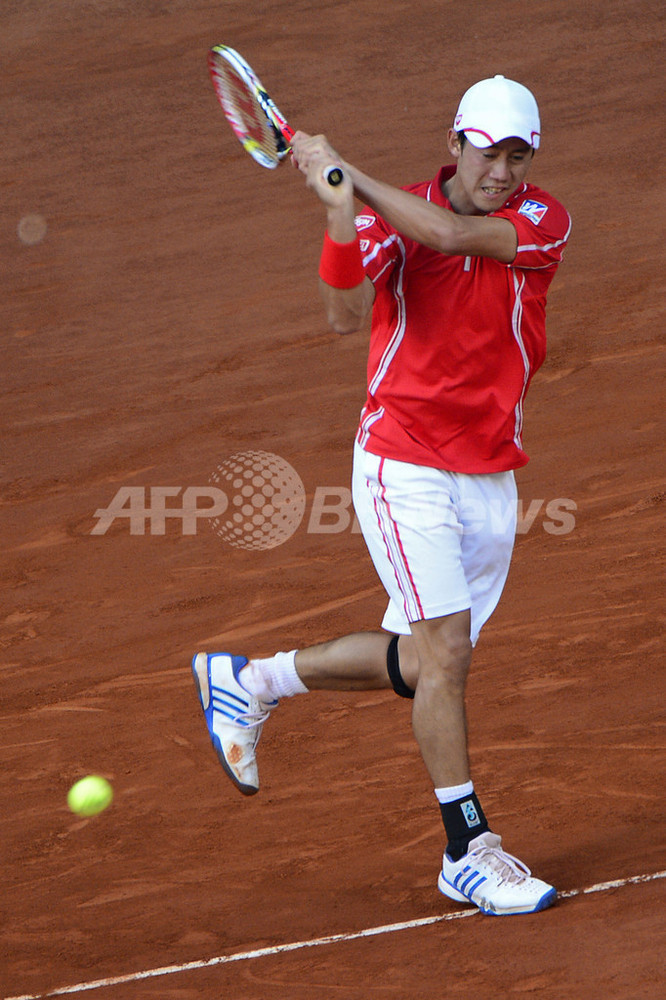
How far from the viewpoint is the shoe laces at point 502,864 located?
3.36 meters

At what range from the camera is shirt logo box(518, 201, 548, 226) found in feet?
11.4

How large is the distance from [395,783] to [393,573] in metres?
1.50

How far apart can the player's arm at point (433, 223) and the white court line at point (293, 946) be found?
186cm

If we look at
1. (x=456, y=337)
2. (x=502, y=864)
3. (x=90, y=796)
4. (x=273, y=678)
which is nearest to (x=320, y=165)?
(x=456, y=337)

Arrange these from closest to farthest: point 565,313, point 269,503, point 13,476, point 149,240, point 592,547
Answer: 1. point 592,547
2. point 269,503
3. point 13,476
4. point 565,313
5. point 149,240

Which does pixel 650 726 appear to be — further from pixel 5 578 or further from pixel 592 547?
pixel 5 578

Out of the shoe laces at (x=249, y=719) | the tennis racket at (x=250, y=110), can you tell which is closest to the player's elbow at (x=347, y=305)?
the tennis racket at (x=250, y=110)

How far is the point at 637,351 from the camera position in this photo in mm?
7098

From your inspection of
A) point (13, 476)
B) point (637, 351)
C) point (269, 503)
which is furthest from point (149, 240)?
point (637, 351)

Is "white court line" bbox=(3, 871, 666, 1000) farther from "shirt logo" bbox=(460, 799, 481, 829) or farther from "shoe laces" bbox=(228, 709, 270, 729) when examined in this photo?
"shoe laces" bbox=(228, 709, 270, 729)

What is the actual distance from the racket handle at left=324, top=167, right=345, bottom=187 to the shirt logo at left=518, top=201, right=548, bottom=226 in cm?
60

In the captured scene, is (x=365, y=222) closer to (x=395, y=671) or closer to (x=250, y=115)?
(x=250, y=115)

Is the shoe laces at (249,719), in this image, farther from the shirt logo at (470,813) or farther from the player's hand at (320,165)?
the player's hand at (320,165)

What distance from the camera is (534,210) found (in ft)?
11.5
